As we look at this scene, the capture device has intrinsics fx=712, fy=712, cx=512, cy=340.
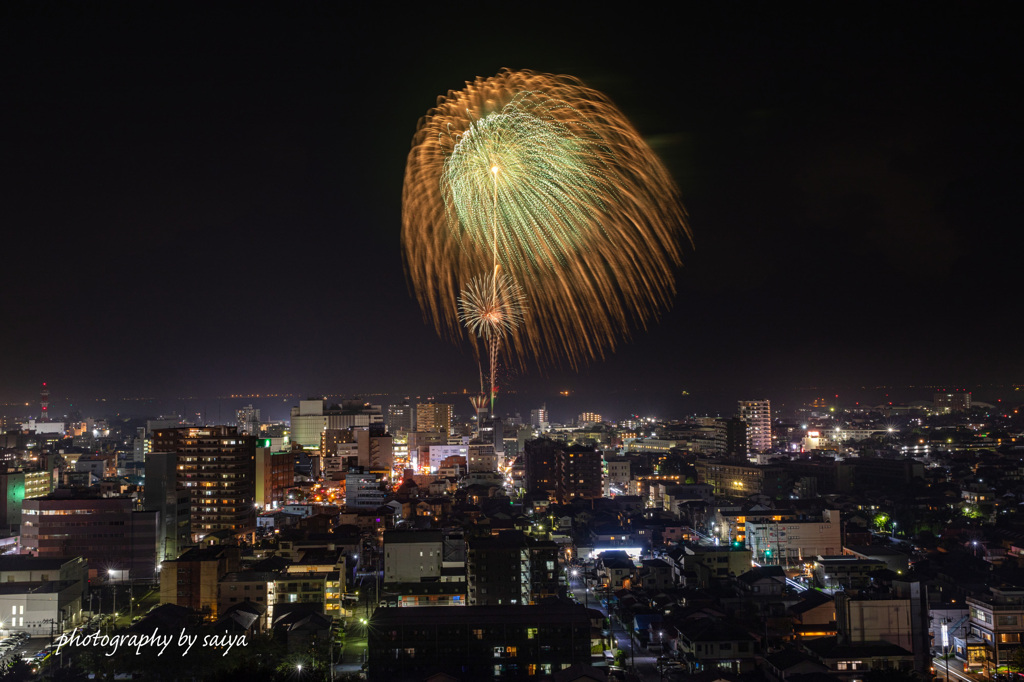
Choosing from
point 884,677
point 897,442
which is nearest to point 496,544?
point 884,677

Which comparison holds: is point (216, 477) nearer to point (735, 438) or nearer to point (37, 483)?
point (37, 483)

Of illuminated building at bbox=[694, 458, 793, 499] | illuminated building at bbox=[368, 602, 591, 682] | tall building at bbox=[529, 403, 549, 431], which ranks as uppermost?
illuminated building at bbox=[368, 602, 591, 682]

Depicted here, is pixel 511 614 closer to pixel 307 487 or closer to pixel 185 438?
pixel 185 438

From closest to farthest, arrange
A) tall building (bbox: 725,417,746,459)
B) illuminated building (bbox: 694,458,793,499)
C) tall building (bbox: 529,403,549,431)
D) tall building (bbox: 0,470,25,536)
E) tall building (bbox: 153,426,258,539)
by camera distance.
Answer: tall building (bbox: 153,426,258,539), tall building (bbox: 0,470,25,536), illuminated building (bbox: 694,458,793,499), tall building (bbox: 725,417,746,459), tall building (bbox: 529,403,549,431)

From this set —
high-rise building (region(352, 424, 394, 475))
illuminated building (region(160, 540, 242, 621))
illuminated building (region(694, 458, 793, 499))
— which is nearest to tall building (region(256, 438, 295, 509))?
high-rise building (region(352, 424, 394, 475))

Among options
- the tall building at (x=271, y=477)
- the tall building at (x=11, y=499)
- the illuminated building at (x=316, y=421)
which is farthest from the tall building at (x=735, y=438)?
Result: the tall building at (x=11, y=499)

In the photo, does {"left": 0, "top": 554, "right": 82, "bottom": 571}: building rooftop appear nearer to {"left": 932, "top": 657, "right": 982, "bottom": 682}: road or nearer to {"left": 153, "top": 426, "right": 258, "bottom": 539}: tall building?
{"left": 153, "top": 426, "right": 258, "bottom": 539}: tall building
